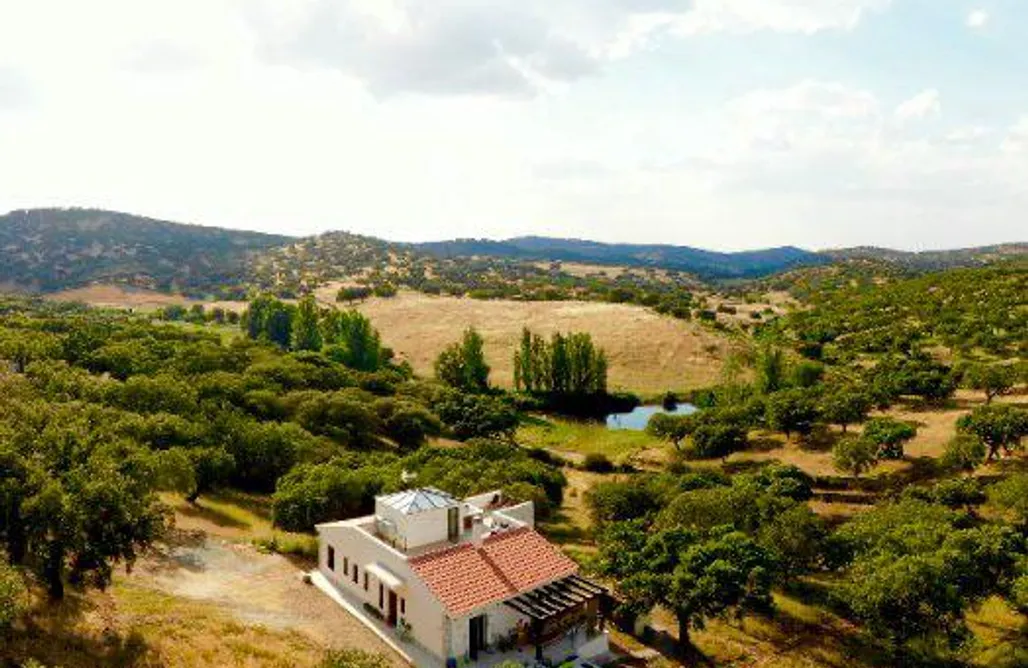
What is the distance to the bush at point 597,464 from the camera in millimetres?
78938

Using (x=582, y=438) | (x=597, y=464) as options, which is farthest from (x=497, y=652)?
(x=582, y=438)

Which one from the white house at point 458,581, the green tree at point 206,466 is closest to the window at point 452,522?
the white house at point 458,581

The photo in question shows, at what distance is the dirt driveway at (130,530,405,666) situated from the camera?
3638 cm

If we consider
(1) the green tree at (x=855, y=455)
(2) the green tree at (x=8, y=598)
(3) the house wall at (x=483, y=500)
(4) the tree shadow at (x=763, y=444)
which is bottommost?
(4) the tree shadow at (x=763, y=444)

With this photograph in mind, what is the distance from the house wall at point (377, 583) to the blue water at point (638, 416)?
64657mm

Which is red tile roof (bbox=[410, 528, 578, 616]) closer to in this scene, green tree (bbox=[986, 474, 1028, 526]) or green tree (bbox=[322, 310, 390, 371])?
green tree (bbox=[986, 474, 1028, 526])

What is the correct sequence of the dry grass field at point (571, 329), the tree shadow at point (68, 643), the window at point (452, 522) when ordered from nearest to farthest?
the tree shadow at point (68, 643)
the window at point (452, 522)
the dry grass field at point (571, 329)

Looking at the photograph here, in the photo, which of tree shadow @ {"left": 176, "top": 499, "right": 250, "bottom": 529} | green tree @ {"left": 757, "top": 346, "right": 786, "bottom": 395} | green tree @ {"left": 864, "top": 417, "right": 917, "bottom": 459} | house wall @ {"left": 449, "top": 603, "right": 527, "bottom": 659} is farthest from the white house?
green tree @ {"left": 757, "top": 346, "right": 786, "bottom": 395}

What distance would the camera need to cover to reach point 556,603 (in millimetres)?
36750

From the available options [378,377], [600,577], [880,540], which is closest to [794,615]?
[880,540]

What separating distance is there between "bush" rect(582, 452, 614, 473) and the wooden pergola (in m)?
39.3

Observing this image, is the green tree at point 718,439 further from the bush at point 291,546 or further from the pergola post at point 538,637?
the pergola post at point 538,637

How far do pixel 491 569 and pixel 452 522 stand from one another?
3.59m

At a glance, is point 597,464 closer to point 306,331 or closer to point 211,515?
point 211,515
